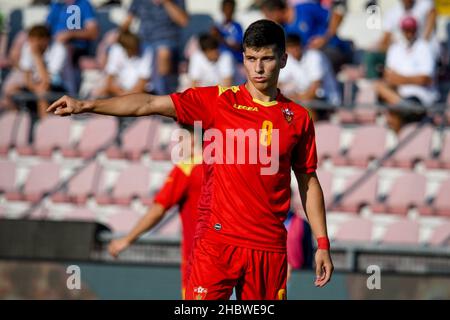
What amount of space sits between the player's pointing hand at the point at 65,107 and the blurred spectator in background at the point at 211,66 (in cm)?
754

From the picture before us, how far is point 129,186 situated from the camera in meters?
13.5

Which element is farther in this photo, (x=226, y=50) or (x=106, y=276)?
(x=226, y=50)

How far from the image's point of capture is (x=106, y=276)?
32.7 ft

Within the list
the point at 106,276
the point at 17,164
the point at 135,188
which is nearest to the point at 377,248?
the point at 106,276

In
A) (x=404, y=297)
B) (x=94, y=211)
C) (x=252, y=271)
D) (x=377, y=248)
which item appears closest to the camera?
(x=252, y=271)

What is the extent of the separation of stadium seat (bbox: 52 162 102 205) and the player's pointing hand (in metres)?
7.84

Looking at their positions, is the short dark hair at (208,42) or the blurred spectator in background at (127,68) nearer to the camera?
the short dark hair at (208,42)

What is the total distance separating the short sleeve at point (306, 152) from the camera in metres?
6.46

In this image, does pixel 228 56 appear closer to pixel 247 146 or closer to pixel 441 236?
pixel 441 236

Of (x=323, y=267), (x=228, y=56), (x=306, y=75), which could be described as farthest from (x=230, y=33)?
(x=323, y=267)

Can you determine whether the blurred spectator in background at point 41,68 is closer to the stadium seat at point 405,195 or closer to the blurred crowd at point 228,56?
the blurred crowd at point 228,56

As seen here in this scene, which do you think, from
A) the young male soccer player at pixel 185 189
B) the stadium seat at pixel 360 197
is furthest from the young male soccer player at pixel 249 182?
the stadium seat at pixel 360 197

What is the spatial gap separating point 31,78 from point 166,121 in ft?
6.42

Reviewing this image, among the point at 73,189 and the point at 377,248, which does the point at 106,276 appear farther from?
the point at 73,189
